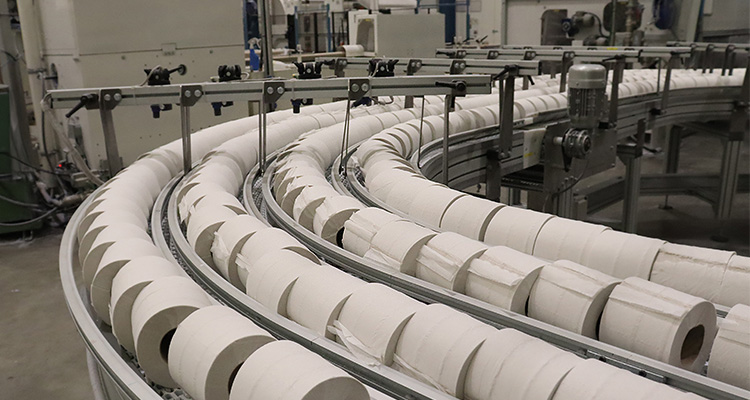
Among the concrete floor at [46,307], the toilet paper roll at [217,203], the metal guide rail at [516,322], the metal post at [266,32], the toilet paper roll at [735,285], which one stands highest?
the metal post at [266,32]

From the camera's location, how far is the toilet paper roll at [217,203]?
1.32 m

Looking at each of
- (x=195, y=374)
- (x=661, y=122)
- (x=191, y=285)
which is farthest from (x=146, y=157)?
(x=661, y=122)

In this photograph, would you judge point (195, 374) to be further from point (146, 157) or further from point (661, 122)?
point (661, 122)

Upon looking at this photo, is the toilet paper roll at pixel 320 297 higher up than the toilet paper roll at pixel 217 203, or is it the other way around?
the toilet paper roll at pixel 217 203

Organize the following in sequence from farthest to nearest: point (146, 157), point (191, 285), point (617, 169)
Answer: point (617, 169)
point (146, 157)
point (191, 285)

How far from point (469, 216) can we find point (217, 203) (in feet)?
1.80

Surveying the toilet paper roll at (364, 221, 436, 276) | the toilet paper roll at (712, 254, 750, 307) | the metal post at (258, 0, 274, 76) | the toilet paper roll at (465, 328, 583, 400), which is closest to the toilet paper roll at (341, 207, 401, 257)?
the toilet paper roll at (364, 221, 436, 276)

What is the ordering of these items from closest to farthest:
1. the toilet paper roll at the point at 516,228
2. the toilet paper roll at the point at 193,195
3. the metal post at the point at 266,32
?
the toilet paper roll at the point at 516,228 → the toilet paper roll at the point at 193,195 → the metal post at the point at 266,32

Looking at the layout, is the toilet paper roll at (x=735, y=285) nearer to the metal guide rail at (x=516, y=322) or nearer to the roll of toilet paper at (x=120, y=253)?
the metal guide rail at (x=516, y=322)

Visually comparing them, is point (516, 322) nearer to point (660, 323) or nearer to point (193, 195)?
point (660, 323)

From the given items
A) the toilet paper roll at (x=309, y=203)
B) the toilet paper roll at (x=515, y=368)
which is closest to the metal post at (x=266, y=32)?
the toilet paper roll at (x=309, y=203)

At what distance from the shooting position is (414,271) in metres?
1.11

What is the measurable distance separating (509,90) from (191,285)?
1517 mm

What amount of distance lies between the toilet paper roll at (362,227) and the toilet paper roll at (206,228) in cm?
24
